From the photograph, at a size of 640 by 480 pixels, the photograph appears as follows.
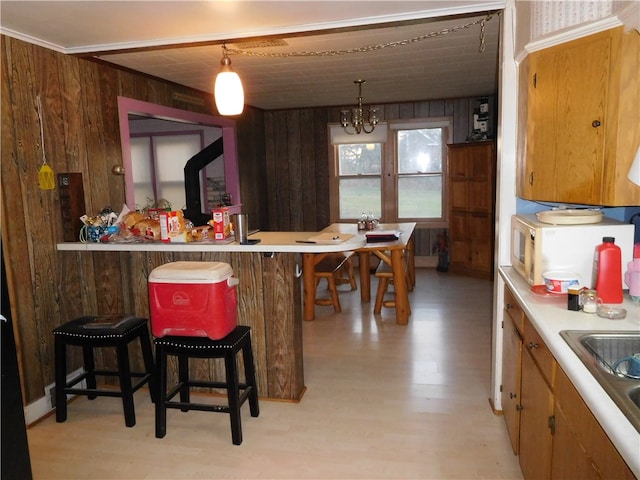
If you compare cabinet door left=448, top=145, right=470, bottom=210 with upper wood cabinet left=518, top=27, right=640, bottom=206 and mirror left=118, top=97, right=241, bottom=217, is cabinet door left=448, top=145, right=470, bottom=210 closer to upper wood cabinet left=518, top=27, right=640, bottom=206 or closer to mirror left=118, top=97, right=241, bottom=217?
mirror left=118, top=97, right=241, bottom=217

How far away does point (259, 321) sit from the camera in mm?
2891

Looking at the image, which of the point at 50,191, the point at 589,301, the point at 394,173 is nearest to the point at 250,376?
the point at 50,191

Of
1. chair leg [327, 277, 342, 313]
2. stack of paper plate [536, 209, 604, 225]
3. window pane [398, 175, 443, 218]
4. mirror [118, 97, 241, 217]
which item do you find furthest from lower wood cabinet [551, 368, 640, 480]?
mirror [118, 97, 241, 217]

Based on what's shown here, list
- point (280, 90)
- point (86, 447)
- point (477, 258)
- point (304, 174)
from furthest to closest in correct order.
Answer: point (304, 174), point (477, 258), point (280, 90), point (86, 447)

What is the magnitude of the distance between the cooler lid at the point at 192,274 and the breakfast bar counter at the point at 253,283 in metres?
0.26

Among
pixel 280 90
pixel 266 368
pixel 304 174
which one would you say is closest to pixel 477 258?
pixel 304 174

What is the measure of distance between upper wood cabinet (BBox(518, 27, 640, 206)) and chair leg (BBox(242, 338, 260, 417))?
5.58ft

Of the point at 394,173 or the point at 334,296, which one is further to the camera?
the point at 394,173

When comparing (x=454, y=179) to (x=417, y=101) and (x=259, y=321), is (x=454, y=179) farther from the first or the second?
(x=259, y=321)

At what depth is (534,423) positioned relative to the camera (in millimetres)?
1786

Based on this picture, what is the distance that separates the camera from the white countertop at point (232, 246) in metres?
2.63

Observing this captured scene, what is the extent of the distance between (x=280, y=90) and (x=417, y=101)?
6.75 ft

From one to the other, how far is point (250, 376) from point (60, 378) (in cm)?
110

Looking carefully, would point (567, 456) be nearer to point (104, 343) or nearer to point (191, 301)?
point (191, 301)
